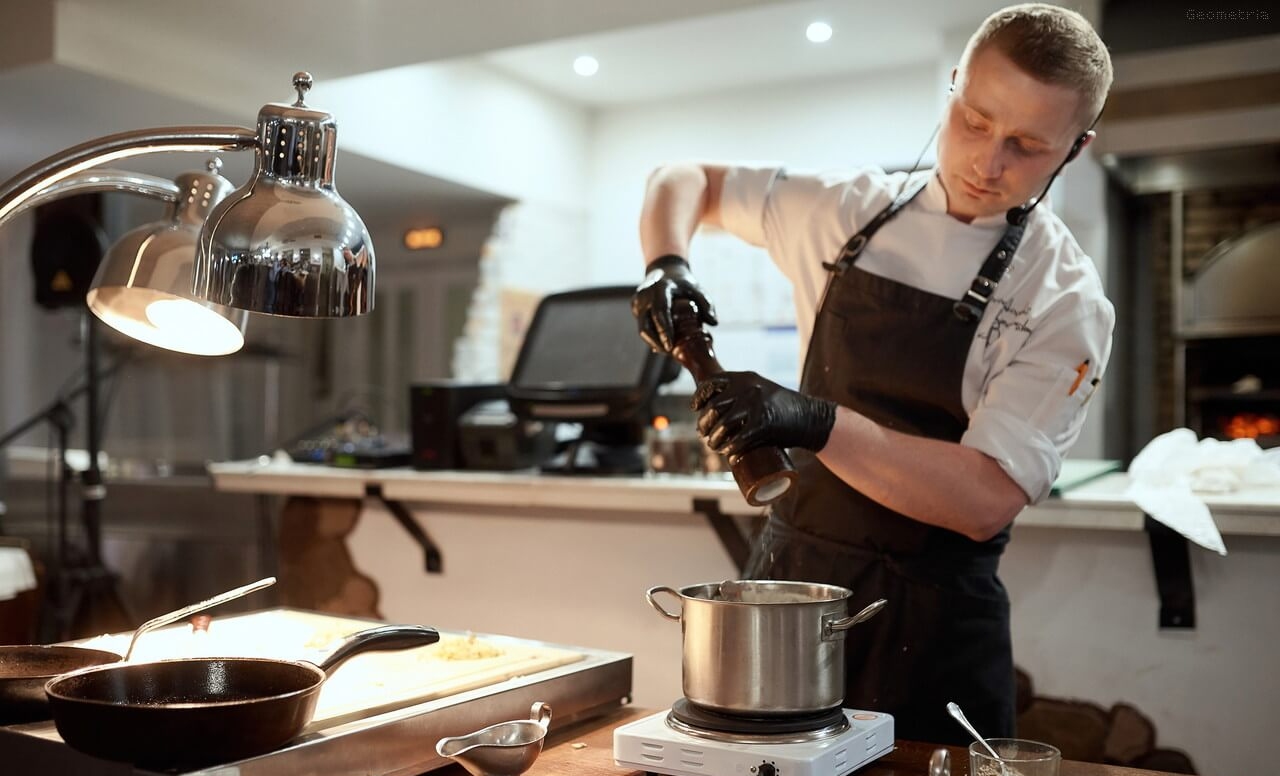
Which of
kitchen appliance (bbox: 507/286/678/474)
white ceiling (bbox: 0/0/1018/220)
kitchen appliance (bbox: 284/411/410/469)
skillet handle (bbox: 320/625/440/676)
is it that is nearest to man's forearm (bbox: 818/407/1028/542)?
skillet handle (bbox: 320/625/440/676)

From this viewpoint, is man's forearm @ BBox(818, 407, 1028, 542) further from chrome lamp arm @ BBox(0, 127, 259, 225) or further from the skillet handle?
chrome lamp arm @ BBox(0, 127, 259, 225)

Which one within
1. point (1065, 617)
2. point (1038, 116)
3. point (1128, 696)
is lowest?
point (1128, 696)

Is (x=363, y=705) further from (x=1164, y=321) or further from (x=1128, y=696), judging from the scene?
(x=1164, y=321)

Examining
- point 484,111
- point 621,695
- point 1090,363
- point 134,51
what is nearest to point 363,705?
point 621,695

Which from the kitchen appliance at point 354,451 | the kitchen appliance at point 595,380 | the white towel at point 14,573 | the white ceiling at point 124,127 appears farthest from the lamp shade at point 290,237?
the white towel at point 14,573

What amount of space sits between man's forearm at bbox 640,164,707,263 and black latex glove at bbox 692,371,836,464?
1.52 feet

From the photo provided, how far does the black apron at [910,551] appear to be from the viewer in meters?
1.66

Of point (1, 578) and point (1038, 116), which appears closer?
point (1038, 116)

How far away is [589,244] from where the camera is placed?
6.94 m

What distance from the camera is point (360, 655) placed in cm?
136

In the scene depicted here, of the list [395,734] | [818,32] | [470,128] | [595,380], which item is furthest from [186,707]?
[470,128]

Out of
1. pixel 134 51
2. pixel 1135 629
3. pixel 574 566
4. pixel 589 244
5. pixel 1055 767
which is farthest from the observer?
pixel 589 244

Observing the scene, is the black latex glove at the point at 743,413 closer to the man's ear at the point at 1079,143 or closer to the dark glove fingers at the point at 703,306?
the dark glove fingers at the point at 703,306

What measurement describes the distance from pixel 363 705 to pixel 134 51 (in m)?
3.45
